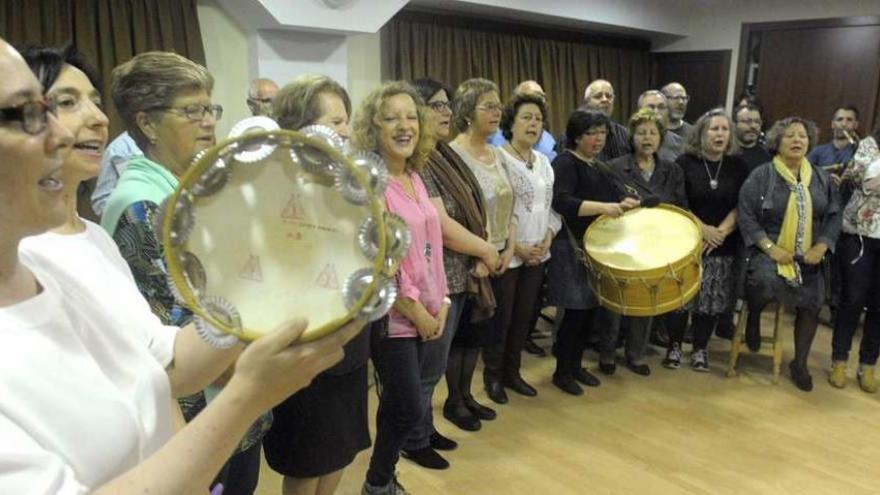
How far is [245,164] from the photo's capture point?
0.74 m

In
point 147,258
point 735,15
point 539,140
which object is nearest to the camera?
point 147,258

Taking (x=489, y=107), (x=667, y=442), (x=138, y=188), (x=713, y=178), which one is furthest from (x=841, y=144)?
(x=138, y=188)

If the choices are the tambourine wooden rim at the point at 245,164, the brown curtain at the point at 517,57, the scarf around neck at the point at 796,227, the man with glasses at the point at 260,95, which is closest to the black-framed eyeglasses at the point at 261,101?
the man with glasses at the point at 260,95

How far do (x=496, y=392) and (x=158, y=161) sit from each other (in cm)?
217

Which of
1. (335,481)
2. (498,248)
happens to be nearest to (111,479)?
(335,481)

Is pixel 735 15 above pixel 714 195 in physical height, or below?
above

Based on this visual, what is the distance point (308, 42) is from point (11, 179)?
3847 millimetres

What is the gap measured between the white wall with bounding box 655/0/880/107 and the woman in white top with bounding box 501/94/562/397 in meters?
4.55

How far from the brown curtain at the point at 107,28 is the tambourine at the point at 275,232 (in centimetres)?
304

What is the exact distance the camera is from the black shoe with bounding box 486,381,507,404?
10.3 feet

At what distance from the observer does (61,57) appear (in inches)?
51.5

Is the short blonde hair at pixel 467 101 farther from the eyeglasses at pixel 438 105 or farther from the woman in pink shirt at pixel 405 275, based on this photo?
the woman in pink shirt at pixel 405 275

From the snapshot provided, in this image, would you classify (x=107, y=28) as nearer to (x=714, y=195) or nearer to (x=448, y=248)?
(x=448, y=248)

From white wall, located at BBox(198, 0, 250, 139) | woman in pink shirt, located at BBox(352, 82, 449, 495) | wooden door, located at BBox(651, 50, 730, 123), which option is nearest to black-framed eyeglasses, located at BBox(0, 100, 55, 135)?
woman in pink shirt, located at BBox(352, 82, 449, 495)
